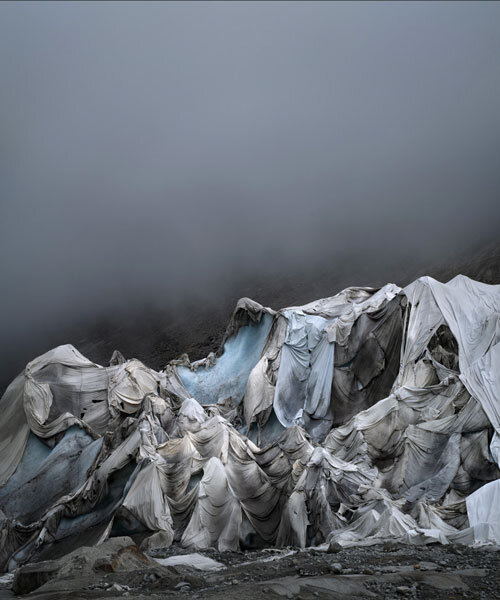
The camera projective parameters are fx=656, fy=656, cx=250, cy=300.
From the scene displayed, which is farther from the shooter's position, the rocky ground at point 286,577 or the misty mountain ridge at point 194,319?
the misty mountain ridge at point 194,319

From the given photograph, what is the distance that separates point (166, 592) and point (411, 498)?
8.46m

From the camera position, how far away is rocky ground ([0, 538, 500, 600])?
260 inches

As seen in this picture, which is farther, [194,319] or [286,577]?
[194,319]

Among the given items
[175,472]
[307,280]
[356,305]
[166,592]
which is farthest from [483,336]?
[307,280]

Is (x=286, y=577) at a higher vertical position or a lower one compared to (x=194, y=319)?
higher

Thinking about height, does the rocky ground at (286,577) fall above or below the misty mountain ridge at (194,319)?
above

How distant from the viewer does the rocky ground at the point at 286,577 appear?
21.7ft

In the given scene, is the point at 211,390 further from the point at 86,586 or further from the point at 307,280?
the point at 307,280

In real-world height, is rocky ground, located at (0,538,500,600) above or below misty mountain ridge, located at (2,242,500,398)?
above

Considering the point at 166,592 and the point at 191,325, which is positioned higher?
the point at 166,592

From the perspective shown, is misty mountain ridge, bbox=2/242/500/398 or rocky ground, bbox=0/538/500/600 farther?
misty mountain ridge, bbox=2/242/500/398

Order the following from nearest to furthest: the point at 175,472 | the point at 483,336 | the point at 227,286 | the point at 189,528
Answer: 1. the point at 189,528
2. the point at 175,472
3. the point at 483,336
4. the point at 227,286

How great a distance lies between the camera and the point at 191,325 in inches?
Answer: 2090

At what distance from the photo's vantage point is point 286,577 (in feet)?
24.5
